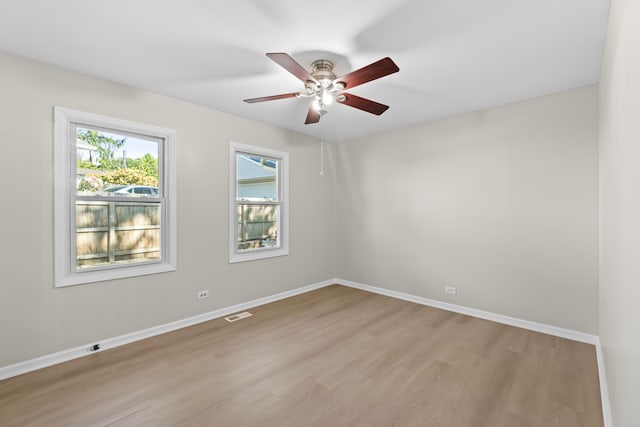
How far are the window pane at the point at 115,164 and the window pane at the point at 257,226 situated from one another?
1177 mm

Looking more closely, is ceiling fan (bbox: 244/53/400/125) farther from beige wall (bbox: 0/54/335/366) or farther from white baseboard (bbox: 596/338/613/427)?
white baseboard (bbox: 596/338/613/427)

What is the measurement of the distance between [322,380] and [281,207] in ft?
8.75

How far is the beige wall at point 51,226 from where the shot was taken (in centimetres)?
234

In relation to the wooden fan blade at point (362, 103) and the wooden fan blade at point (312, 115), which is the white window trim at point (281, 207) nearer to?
the wooden fan blade at point (312, 115)

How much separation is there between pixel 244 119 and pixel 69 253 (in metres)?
2.42

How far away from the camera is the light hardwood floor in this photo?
1881 mm

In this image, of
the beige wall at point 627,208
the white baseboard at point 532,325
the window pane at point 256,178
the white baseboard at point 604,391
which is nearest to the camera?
the beige wall at point 627,208

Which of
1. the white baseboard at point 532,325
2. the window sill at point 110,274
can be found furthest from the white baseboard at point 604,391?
the window sill at point 110,274

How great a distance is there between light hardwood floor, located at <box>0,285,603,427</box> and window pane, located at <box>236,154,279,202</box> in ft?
Answer: 5.83

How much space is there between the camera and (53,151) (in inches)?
98.7

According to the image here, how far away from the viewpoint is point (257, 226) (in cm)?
423

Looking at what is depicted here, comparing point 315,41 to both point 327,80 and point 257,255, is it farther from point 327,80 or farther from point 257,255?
point 257,255

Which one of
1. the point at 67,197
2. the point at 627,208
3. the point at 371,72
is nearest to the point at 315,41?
the point at 371,72

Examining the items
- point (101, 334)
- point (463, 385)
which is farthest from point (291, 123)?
point (463, 385)
